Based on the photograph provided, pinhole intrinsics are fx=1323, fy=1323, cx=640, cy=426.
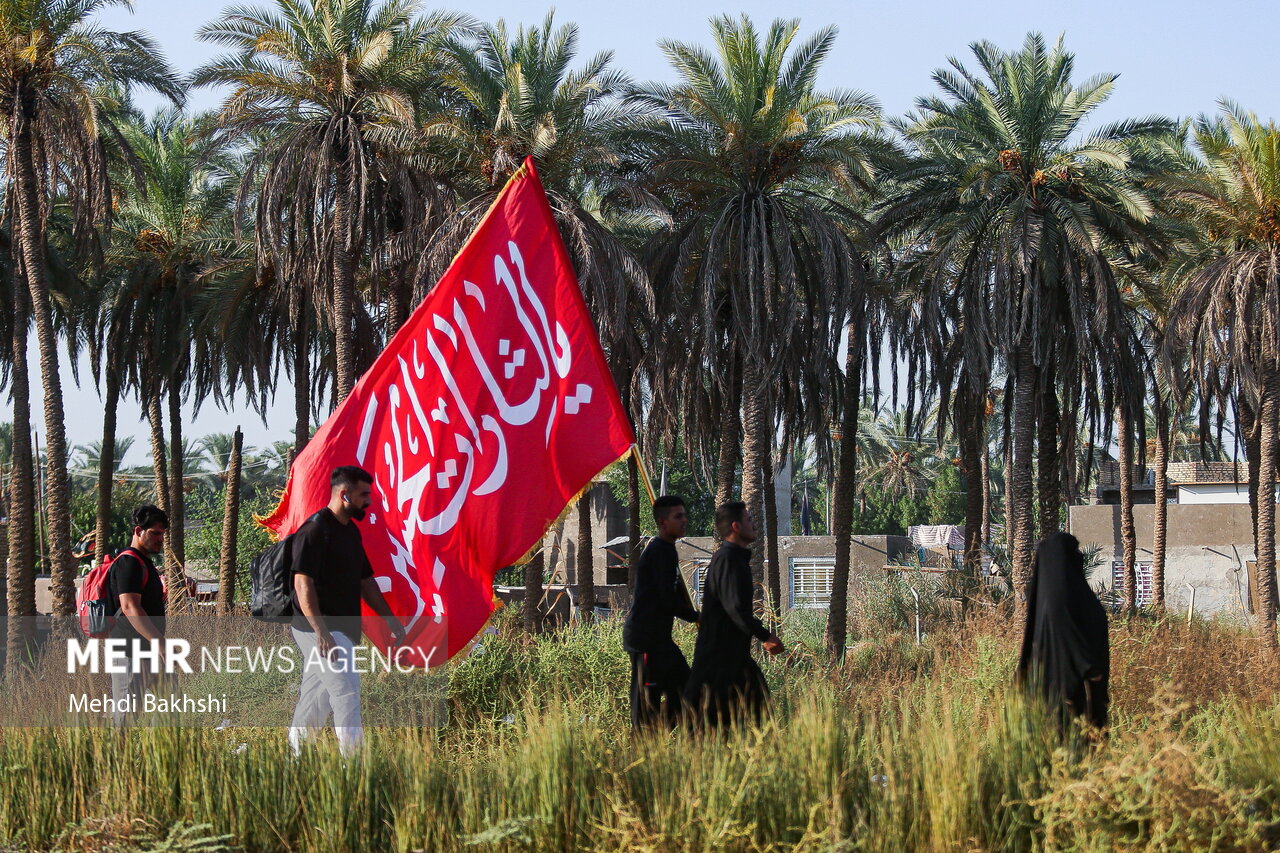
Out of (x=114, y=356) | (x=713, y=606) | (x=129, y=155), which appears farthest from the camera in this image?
(x=114, y=356)

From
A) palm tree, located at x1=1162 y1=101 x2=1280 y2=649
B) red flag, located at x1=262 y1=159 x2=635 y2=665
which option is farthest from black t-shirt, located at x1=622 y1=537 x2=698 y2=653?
palm tree, located at x1=1162 y1=101 x2=1280 y2=649

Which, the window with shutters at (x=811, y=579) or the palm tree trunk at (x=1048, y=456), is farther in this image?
the window with shutters at (x=811, y=579)

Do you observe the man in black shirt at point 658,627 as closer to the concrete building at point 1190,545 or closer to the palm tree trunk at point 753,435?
the palm tree trunk at point 753,435

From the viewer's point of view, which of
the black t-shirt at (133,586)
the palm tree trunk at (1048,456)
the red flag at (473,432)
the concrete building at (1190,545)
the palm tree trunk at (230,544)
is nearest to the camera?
the red flag at (473,432)

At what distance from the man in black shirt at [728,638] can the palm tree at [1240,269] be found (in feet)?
55.3

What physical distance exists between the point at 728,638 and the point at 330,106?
49.3 feet

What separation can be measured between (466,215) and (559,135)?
2202 millimetres

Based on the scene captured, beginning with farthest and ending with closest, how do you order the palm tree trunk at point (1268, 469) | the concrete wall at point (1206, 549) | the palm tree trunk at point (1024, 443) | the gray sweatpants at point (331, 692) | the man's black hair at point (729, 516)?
the concrete wall at point (1206, 549), the palm tree trunk at point (1268, 469), the palm tree trunk at point (1024, 443), the man's black hair at point (729, 516), the gray sweatpants at point (331, 692)

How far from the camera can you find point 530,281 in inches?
343

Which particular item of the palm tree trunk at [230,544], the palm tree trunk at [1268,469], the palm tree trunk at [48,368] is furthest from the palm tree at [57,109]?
the palm tree trunk at [1268,469]

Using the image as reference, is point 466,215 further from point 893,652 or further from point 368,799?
point 368,799

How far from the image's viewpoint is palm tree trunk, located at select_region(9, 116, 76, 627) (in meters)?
20.2

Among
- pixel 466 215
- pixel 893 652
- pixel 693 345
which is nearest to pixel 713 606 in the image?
pixel 893 652

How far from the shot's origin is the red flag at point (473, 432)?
7879 mm
